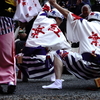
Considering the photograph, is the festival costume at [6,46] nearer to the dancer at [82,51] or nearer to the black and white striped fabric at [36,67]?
the dancer at [82,51]

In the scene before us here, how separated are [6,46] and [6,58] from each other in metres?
0.16

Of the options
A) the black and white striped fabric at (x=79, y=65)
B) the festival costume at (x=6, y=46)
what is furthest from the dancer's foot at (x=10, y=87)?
the black and white striped fabric at (x=79, y=65)

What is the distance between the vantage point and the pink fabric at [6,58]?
17.9 ft

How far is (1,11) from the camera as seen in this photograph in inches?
215

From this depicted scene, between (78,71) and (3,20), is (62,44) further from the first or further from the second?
(3,20)

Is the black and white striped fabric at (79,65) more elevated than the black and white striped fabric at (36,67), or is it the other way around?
the black and white striped fabric at (79,65)

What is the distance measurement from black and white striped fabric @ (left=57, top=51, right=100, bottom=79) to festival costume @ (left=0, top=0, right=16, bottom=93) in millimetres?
1001

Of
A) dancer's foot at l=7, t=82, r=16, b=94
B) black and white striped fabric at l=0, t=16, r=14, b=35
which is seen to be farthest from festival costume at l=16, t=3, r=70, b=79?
dancer's foot at l=7, t=82, r=16, b=94

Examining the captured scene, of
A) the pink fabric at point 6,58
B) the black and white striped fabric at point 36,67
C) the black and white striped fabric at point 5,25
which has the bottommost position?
the black and white striped fabric at point 36,67

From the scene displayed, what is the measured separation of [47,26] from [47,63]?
27.0 inches

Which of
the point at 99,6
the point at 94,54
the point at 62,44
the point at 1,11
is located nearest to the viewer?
the point at 1,11

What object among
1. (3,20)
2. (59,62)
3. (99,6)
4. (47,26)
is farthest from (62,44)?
(99,6)

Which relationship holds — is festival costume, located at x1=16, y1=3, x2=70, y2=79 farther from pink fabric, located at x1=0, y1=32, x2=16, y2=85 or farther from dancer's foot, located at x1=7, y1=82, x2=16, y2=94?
dancer's foot, located at x1=7, y1=82, x2=16, y2=94

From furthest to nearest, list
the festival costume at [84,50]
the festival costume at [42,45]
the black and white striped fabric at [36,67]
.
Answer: the black and white striped fabric at [36,67], the festival costume at [42,45], the festival costume at [84,50]
